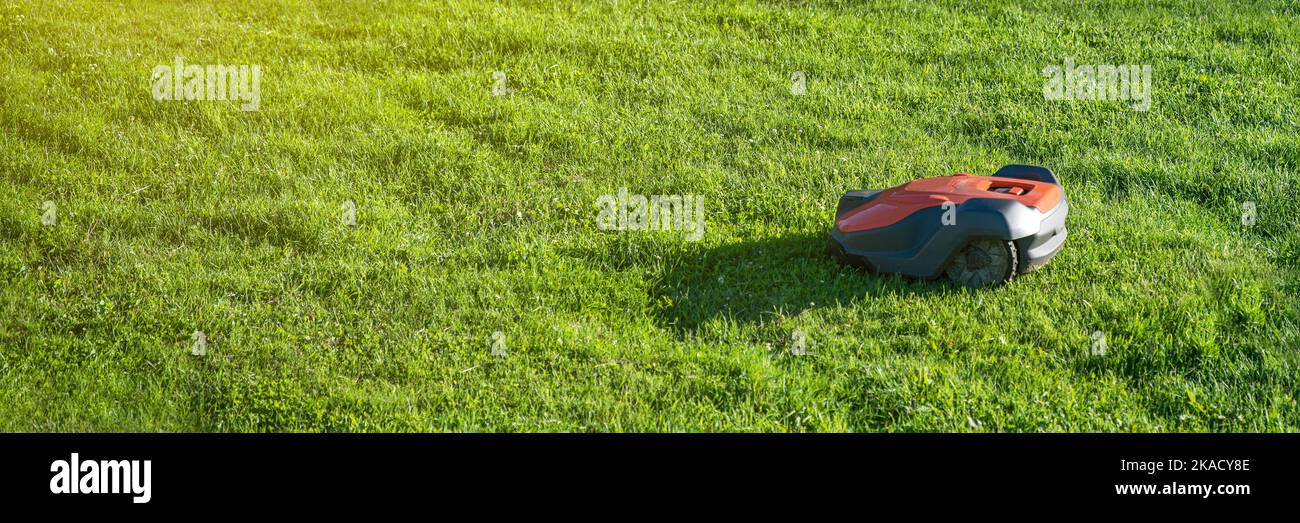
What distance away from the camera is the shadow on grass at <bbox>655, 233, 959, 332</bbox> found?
6.22 m

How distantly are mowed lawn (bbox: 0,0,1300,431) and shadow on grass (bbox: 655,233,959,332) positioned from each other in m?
0.02

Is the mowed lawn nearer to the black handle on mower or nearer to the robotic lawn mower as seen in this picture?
the robotic lawn mower

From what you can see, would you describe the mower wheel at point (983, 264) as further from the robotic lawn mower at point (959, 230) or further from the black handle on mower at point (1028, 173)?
the black handle on mower at point (1028, 173)

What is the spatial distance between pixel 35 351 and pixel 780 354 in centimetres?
392

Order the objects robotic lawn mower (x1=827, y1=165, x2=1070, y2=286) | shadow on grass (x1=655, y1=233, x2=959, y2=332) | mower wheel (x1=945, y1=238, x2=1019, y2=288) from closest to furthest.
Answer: robotic lawn mower (x1=827, y1=165, x2=1070, y2=286)
mower wheel (x1=945, y1=238, x2=1019, y2=288)
shadow on grass (x1=655, y1=233, x2=959, y2=332)

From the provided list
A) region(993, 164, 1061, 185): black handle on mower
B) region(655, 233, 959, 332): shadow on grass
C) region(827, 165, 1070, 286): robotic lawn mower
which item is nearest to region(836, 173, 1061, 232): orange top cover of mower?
region(827, 165, 1070, 286): robotic lawn mower

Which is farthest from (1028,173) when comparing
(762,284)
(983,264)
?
(762,284)

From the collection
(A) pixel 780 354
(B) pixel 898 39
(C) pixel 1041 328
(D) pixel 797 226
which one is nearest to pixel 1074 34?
(B) pixel 898 39

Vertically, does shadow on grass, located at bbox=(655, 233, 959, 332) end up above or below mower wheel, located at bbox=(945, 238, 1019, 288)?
below

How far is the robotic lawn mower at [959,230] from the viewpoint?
19.6 ft

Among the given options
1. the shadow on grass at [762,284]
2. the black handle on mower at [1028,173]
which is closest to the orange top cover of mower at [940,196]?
the black handle on mower at [1028,173]

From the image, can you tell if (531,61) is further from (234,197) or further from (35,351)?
(35,351)

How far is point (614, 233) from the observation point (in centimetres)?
705

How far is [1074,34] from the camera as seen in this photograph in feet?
34.8
